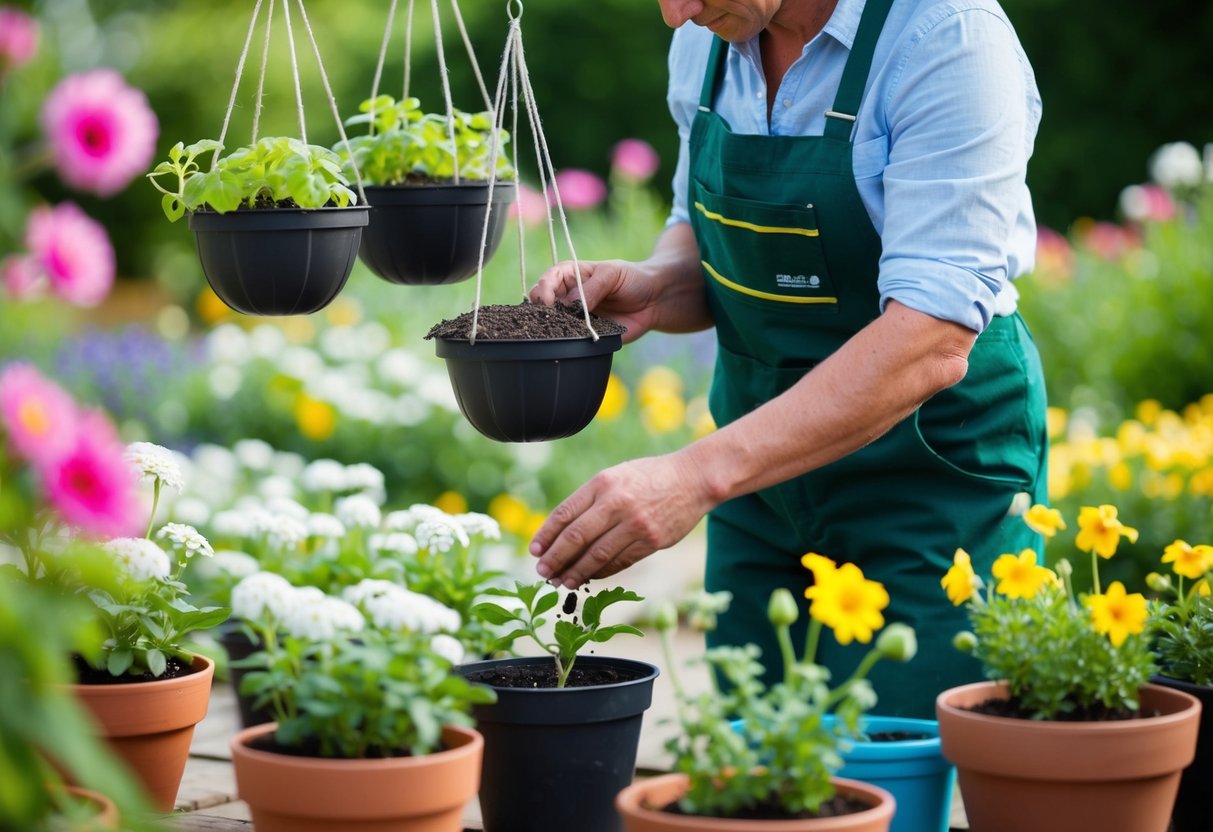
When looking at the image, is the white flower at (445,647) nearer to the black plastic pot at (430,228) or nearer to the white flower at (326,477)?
the black plastic pot at (430,228)

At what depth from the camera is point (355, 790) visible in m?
1.22

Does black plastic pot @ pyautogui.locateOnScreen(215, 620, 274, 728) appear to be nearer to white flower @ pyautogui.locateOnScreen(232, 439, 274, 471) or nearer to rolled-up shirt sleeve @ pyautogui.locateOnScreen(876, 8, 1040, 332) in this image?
white flower @ pyautogui.locateOnScreen(232, 439, 274, 471)

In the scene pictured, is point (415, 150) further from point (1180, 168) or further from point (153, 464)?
point (1180, 168)

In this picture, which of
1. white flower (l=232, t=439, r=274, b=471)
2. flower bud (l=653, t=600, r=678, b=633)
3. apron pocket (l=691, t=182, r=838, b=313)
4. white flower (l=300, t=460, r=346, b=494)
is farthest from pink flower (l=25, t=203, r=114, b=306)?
white flower (l=232, t=439, r=274, b=471)

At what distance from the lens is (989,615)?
1.45 meters

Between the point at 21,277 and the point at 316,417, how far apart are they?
3080 mm

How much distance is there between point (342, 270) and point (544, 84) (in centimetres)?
795

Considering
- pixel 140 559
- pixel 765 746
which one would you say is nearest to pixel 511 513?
pixel 140 559

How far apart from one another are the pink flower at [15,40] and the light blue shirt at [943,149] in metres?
0.98

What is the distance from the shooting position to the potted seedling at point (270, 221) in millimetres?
1694

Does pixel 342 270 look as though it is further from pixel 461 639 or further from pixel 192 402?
pixel 192 402

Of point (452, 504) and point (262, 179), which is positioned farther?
point (452, 504)

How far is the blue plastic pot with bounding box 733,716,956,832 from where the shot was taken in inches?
55.9

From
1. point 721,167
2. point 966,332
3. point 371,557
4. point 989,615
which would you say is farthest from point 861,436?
point 371,557
